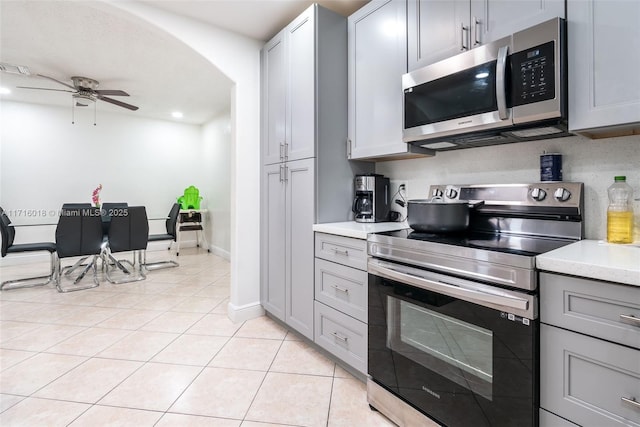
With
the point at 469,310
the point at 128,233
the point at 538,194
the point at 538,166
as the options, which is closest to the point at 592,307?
the point at 469,310

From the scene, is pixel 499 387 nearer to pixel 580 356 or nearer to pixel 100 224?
pixel 580 356

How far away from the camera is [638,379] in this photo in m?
0.83

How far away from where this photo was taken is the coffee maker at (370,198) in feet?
7.07

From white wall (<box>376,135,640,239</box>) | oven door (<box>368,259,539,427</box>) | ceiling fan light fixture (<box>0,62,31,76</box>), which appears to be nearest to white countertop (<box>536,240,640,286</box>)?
oven door (<box>368,259,539,427</box>)

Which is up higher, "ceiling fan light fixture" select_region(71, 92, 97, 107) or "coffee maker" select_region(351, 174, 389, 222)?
"ceiling fan light fixture" select_region(71, 92, 97, 107)

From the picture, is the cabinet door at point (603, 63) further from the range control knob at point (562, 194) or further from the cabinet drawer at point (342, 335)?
the cabinet drawer at point (342, 335)

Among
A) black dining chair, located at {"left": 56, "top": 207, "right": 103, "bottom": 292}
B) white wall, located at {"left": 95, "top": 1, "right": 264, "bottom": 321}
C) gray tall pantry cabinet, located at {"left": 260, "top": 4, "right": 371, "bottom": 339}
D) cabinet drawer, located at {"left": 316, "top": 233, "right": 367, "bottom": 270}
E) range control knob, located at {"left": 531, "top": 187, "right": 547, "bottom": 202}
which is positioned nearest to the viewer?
range control knob, located at {"left": 531, "top": 187, "right": 547, "bottom": 202}

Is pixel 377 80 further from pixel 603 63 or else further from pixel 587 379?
pixel 587 379

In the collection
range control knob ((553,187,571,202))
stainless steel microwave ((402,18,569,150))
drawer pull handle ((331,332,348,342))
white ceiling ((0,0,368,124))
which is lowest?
drawer pull handle ((331,332,348,342))

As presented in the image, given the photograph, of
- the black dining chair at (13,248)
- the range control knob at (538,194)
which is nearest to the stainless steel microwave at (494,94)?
the range control knob at (538,194)

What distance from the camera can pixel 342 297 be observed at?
186 centimetres

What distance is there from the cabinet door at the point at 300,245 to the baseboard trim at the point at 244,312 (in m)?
0.51

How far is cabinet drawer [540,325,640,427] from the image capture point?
33.5 inches

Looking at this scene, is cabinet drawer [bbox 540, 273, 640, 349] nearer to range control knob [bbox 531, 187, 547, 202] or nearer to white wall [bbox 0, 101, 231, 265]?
range control knob [bbox 531, 187, 547, 202]
